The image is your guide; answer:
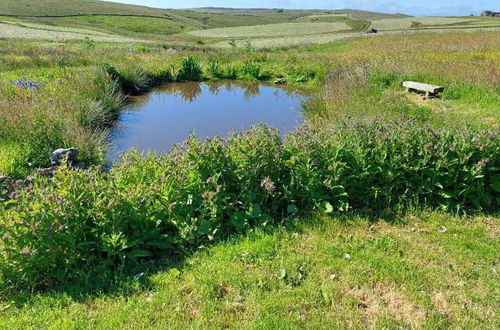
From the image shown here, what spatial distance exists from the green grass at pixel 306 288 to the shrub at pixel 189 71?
17120mm

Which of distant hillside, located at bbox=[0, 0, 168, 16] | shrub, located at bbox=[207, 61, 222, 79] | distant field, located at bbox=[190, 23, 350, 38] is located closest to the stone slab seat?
shrub, located at bbox=[207, 61, 222, 79]

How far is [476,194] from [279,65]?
60.5 ft

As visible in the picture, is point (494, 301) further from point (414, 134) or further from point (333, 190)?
point (414, 134)

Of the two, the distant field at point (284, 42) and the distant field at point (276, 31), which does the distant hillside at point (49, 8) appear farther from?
the distant field at point (284, 42)

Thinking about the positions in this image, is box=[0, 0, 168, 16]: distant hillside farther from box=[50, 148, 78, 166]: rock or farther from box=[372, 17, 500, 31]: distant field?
box=[50, 148, 78, 166]: rock

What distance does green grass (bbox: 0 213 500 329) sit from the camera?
3.59 m

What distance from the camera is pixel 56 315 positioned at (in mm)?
3701

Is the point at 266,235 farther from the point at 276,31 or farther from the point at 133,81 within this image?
the point at 276,31

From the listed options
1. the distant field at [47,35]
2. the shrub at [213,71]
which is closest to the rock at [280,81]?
→ the shrub at [213,71]

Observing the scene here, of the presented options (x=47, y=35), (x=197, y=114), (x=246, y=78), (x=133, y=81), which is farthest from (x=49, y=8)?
(x=197, y=114)

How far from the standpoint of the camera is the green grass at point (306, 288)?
3592 mm

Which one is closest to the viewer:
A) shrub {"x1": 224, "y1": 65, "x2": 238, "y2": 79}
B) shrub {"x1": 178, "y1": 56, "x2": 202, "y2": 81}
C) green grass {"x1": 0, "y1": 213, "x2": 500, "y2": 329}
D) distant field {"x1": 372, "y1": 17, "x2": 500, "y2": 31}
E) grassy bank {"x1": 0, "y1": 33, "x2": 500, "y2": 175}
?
green grass {"x1": 0, "y1": 213, "x2": 500, "y2": 329}

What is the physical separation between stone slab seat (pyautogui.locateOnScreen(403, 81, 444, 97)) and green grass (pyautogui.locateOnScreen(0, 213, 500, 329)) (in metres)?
8.84

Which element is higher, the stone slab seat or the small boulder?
the stone slab seat
